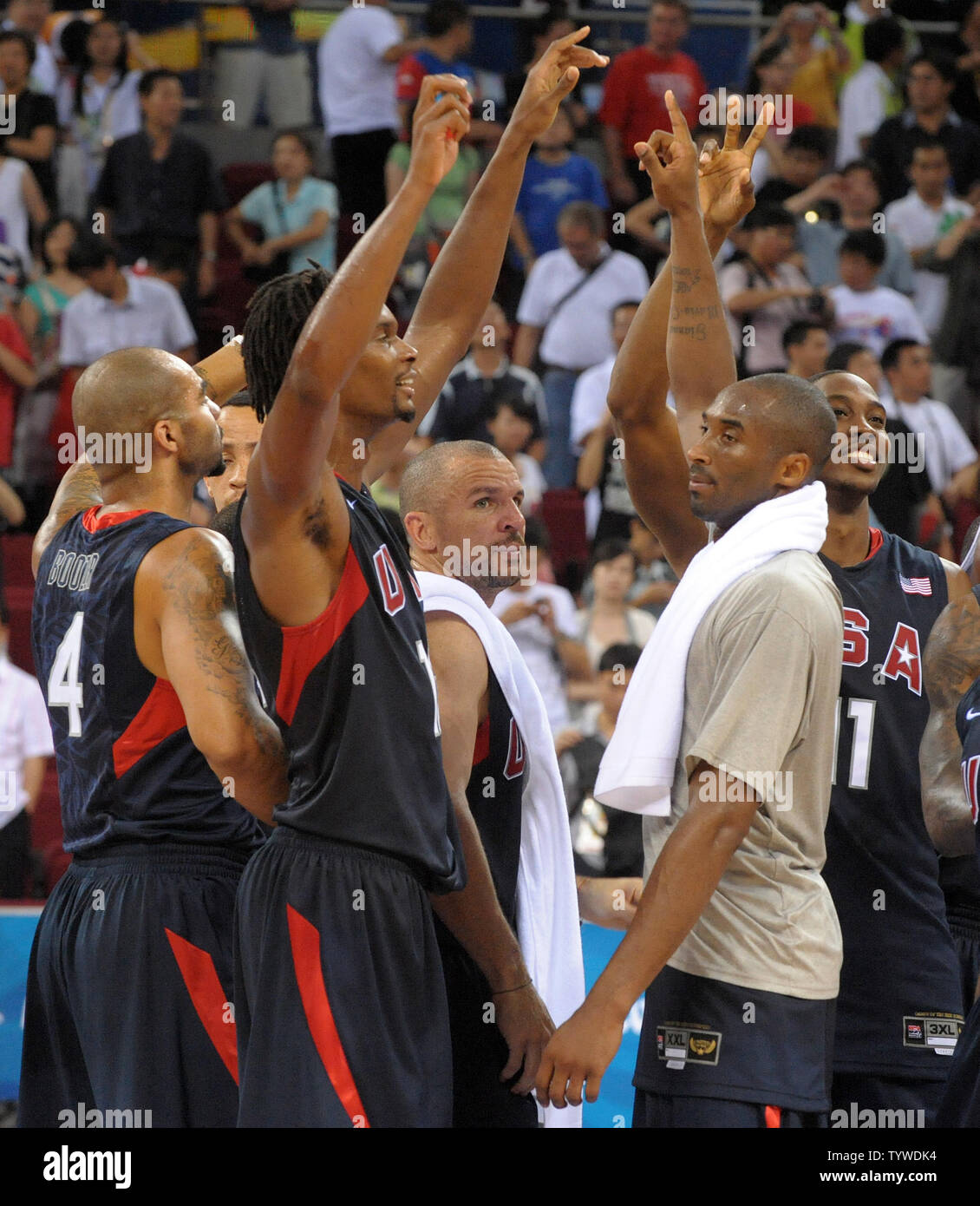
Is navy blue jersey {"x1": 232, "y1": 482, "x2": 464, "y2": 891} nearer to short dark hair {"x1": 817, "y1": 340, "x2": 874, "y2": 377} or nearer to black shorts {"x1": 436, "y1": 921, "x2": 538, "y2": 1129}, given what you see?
black shorts {"x1": 436, "y1": 921, "x2": 538, "y2": 1129}

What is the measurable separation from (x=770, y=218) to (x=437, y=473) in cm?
669

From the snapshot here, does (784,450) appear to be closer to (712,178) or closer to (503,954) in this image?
(712,178)

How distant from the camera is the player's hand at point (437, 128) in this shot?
308cm

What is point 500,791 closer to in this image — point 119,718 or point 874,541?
point 119,718

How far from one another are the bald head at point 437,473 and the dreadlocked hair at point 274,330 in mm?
573

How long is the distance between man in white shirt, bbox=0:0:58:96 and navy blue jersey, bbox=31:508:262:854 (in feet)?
27.8

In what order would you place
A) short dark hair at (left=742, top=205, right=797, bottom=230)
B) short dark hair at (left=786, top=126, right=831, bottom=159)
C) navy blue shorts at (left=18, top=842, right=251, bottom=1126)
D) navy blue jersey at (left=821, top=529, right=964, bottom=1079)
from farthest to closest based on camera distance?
short dark hair at (left=786, top=126, right=831, bottom=159) < short dark hair at (left=742, top=205, right=797, bottom=230) < navy blue jersey at (left=821, top=529, right=964, bottom=1079) < navy blue shorts at (left=18, top=842, right=251, bottom=1126)

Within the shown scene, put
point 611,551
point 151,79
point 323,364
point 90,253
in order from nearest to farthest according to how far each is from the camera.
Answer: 1. point 323,364
2. point 611,551
3. point 90,253
4. point 151,79

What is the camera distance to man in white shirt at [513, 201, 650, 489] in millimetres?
9953

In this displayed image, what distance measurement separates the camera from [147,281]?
32.0 feet

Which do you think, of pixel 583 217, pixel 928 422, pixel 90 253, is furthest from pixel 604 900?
pixel 90 253

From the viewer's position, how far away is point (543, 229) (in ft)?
36.1

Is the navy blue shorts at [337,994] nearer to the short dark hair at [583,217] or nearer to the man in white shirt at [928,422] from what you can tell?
the man in white shirt at [928,422]

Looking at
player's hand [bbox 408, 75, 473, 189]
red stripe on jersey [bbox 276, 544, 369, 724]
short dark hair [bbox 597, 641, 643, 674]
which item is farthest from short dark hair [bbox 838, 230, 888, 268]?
red stripe on jersey [bbox 276, 544, 369, 724]
